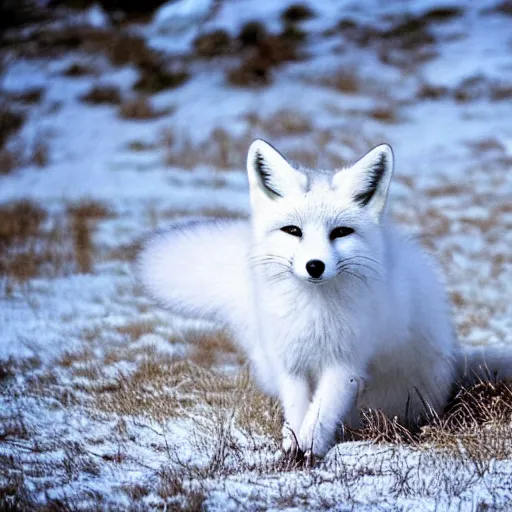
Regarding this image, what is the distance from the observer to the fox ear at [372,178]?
3160 mm

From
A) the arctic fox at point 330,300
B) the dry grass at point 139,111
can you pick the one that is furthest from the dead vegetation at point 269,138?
the arctic fox at point 330,300

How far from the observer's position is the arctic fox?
3.09 meters

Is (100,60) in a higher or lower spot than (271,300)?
lower

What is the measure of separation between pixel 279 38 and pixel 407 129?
4.17 m

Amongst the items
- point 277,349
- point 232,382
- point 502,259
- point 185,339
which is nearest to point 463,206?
point 502,259

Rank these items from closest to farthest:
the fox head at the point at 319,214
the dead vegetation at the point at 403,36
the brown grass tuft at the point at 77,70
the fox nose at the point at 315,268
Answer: the fox nose at the point at 315,268, the fox head at the point at 319,214, the brown grass tuft at the point at 77,70, the dead vegetation at the point at 403,36

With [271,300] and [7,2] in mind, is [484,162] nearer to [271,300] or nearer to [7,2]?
[271,300]

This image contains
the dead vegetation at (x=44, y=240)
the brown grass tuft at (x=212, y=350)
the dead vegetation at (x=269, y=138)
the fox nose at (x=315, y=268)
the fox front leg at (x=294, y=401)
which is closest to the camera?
the fox nose at (x=315, y=268)

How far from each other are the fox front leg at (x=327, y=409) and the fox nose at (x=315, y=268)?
1.79 ft

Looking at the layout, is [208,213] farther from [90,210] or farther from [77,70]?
[77,70]

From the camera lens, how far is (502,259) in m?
6.93

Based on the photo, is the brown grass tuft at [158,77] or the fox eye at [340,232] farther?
the brown grass tuft at [158,77]

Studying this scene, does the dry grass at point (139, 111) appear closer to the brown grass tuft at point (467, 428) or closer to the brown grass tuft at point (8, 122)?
the brown grass tuft at point (8, 122)

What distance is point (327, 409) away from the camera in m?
3.14
